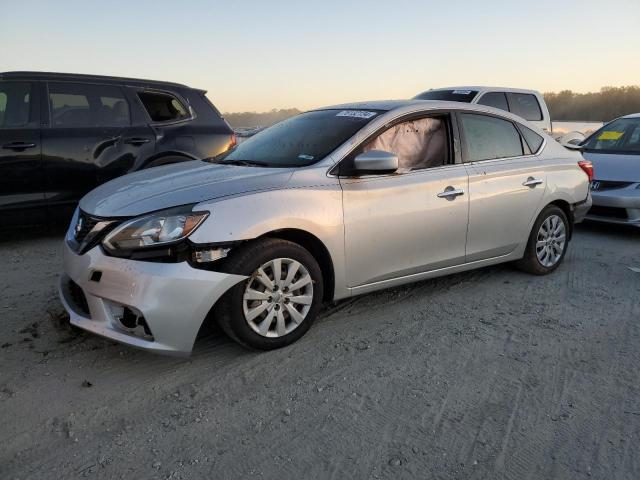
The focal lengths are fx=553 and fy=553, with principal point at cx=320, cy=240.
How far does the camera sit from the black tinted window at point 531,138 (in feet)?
16.1

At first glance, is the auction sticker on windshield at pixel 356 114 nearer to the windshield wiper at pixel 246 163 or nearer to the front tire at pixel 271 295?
the windshield wiper at pixel 246 163

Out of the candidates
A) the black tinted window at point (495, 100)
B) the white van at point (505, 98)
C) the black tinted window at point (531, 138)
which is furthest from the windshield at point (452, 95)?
the black tinted window at point (531, 138)

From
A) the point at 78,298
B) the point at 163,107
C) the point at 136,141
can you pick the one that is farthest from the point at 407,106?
the point at 163,107

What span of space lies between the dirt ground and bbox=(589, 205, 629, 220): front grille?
284 centimetres

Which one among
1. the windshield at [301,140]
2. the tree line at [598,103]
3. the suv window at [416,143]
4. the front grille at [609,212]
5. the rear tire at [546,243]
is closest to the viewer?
the windshield at [301,140]

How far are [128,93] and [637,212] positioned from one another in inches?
243

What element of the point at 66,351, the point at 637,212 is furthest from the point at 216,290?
the point at 637,212

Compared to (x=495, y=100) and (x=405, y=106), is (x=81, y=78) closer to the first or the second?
(x=405, y=106)

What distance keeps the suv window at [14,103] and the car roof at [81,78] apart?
0.26ft

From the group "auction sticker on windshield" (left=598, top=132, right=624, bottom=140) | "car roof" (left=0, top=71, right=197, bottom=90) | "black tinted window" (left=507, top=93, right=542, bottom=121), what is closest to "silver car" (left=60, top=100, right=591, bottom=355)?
"car roof" (left=0, top=71, right=197, bottom=90)

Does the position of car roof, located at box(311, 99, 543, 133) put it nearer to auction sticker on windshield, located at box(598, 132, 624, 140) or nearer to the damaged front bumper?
the damaged front bumper

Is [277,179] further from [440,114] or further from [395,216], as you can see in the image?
[440,114]

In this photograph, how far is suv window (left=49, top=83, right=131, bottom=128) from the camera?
5.88 meters

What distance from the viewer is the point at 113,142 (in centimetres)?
614
